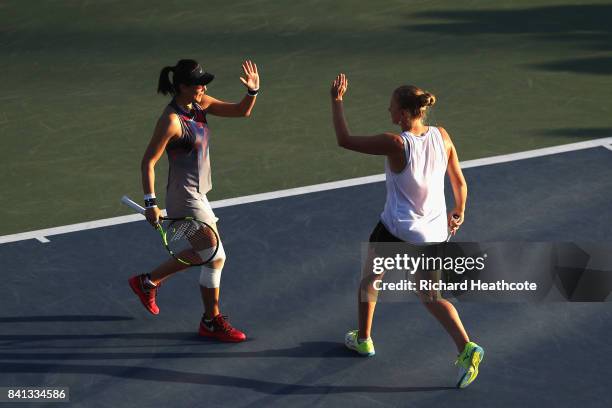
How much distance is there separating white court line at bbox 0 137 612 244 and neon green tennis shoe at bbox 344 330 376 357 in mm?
3211

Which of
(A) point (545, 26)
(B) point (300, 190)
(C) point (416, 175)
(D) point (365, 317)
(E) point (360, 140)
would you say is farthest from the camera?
(A) point (545, 26)

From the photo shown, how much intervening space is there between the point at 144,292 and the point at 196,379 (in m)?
1.17

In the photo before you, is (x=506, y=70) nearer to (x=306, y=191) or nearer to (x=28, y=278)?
(x=306, y=191)

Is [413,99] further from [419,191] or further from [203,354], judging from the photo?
[203,354]

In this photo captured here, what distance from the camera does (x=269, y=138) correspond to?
46.4 feet

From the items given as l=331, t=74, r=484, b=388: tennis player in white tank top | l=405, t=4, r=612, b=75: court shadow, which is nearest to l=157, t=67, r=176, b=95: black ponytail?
l=331, t=74, r=484, b=388: tennis player in white tank top

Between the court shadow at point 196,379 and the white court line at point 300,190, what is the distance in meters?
2.52

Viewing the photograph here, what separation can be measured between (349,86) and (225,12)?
3.75m

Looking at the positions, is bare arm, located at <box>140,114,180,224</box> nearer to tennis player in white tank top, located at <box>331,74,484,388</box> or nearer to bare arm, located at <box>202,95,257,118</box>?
bare arm, located at <box>202,95,257,118</box>

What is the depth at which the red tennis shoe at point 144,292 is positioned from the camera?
9.95m

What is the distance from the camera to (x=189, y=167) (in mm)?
9344

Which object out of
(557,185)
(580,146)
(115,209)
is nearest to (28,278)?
(115,209)

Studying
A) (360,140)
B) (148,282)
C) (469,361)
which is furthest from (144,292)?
(469,361)

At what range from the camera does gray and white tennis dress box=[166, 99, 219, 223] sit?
30.4 feet
